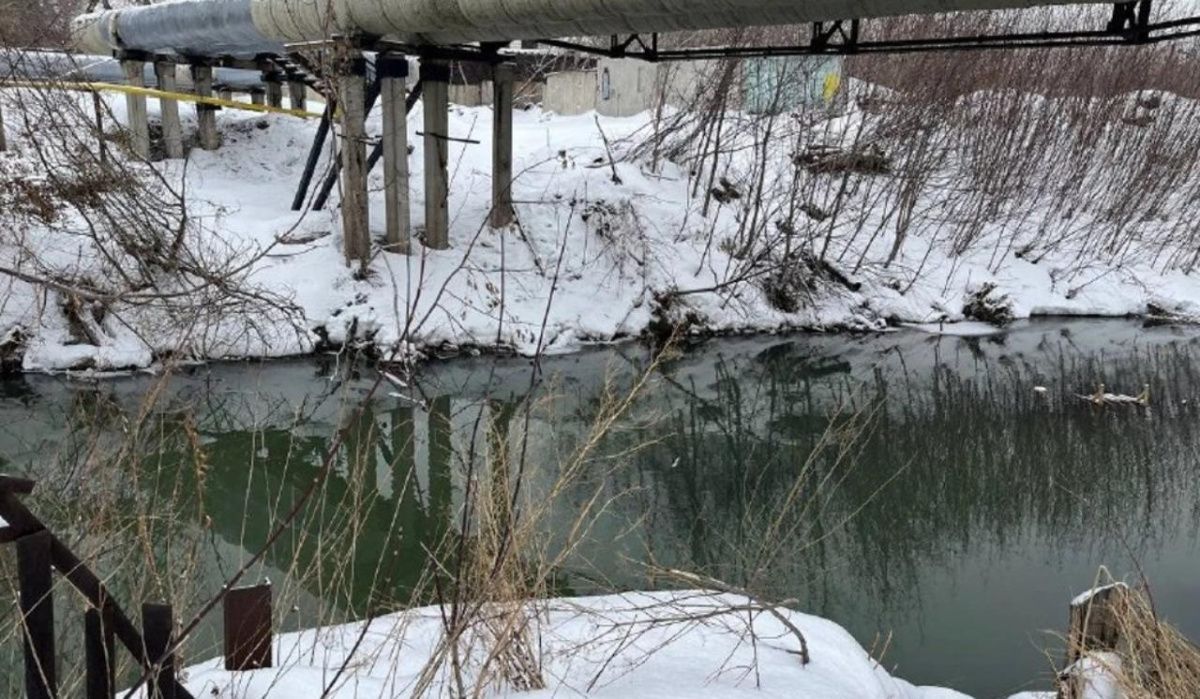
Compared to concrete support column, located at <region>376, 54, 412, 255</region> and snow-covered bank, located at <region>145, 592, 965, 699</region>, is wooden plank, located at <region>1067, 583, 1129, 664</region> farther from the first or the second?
concrete support column, located at <region>376, 54, 412, 255</region>

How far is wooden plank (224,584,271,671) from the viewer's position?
9.12 ft

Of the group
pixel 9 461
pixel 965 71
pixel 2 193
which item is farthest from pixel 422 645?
pixel 965 71

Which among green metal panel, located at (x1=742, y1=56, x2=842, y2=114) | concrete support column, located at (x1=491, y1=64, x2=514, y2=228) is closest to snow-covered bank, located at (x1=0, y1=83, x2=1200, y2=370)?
concrete support column, located at (x1=491, y1=64, x2=514, y2=228)

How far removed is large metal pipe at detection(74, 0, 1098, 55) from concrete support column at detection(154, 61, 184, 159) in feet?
1.58

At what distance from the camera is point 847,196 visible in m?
16.3

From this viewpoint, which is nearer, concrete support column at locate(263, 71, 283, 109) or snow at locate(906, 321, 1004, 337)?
snow at locate(906, 321, 1004, 337)

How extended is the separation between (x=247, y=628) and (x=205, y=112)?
568 inches

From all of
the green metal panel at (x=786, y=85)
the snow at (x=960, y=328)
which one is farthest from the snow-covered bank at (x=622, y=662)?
the green metal panel at (x=786, y=85)

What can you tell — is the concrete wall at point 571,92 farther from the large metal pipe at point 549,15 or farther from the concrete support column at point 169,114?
the large metal pipe at point 549,15

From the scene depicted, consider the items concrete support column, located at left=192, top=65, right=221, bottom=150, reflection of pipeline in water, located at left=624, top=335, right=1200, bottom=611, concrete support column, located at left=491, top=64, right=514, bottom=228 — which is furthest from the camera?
concrete support column, located at left=192, top=65, right=221, bottom=150

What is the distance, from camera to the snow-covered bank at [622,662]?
2.99 m

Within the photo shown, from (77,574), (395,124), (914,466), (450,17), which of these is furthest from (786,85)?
(77,574)

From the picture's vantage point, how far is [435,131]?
12016 millimetres

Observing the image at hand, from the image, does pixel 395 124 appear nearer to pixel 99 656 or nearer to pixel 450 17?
pixel 450 17
